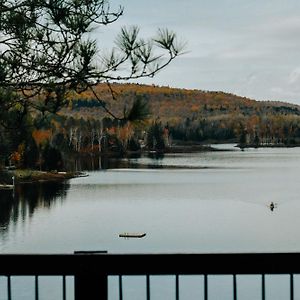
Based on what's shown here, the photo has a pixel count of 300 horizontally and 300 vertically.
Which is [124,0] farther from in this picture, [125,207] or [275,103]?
[275,103]

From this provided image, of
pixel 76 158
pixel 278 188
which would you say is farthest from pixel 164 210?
pixel 76 158

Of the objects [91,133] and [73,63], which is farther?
[91,133]

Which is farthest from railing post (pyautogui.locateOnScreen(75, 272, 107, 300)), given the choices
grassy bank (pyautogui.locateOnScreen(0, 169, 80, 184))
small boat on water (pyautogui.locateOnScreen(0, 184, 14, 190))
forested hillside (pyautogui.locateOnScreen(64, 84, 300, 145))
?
forested hillside (pyautogui.locateOnScreen(64, 84, 300, 145))

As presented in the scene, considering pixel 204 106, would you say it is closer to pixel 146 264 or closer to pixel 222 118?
pixel 222 118

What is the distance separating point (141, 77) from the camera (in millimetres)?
2965

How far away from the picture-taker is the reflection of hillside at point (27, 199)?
21.8m

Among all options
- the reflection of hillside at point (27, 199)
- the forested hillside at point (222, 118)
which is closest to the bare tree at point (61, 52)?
the reflection of hillside at point (27, 199)

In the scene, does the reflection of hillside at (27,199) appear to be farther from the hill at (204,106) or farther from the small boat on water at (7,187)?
the hill at (204,106)

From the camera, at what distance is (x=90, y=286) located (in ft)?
6.65

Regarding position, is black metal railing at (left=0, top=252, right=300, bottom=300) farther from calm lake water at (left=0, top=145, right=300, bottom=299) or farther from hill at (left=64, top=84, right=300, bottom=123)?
hill at (left=64, top=84, right=300, bottom=123)

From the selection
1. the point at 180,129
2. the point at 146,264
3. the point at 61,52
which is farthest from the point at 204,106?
the point at 146,264

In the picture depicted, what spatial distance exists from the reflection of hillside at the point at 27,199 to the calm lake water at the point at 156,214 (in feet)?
0.11

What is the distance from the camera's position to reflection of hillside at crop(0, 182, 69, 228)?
857 inches

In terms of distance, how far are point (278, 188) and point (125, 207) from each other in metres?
9.61
